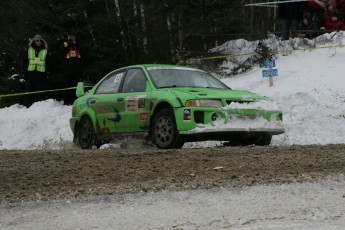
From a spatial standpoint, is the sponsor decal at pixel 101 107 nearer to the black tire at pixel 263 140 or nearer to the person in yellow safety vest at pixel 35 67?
the black tire at pixel 263 140

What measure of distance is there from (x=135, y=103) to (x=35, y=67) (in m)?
9.04

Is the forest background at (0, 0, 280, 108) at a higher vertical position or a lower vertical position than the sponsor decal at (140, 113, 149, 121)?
higher

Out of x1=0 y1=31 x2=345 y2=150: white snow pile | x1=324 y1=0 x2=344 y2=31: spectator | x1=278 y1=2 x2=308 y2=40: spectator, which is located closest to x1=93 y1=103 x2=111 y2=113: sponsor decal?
x1=0 y1=31 x2=345 y2=150: white snow pile

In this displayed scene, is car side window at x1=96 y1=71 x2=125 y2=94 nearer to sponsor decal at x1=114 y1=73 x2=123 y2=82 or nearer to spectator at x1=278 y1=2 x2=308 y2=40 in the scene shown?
sponsor decal at x1=114 y1=73 x2=123 y2=82

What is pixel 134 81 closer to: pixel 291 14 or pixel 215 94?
pixel 215 94

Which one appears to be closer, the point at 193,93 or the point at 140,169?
the point at 140,169

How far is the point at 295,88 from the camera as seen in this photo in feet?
47.6

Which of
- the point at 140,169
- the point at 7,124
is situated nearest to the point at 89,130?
the point at 140,169

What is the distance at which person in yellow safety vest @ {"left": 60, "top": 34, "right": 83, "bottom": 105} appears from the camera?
18141 millimetres

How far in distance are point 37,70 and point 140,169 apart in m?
12.3

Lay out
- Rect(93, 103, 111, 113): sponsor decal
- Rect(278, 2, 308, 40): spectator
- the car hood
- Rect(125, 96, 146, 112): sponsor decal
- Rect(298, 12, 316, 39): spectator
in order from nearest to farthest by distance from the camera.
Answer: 1. the car hood
2. Rect(125, 96, 146, 112): sponsor decal
3. Rect(93, 103, 111, 113): sponsor decal
4. Rect(298, 12, 316, 39): spectator
5. Rect(278, 2, 308, 40): spectator

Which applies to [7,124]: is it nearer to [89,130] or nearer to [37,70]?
[37,70]

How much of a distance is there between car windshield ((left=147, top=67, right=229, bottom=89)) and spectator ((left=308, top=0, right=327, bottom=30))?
327 inches

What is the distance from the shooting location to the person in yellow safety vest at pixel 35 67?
18.4m
